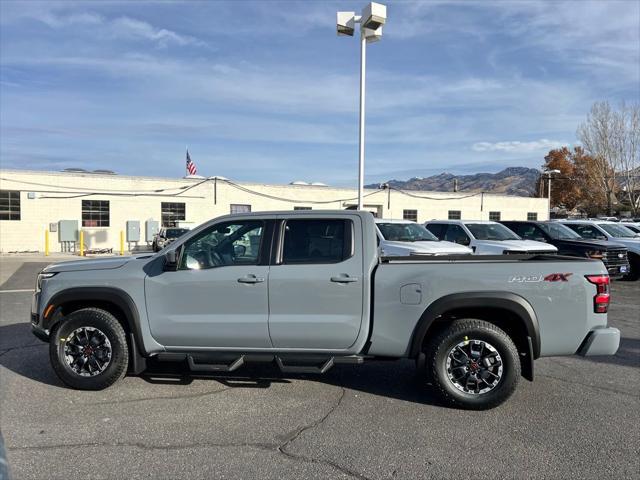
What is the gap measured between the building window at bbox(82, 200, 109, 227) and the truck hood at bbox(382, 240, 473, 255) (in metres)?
18.5

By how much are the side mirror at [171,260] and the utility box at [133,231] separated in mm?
22008

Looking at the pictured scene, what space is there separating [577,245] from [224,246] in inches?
470

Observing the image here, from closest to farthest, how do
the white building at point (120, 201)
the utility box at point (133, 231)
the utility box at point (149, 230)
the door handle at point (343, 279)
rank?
the door handle at point (343, 279) < the white building at point (120, 201) < the utility box at point (133, 231) < the utility box at point (149, 230)

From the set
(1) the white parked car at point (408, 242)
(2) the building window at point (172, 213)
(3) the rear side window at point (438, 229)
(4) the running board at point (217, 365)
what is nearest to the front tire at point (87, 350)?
(4) the running board at point (217, 365)

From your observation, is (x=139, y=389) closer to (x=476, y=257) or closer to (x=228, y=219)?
(x=228, y=219)

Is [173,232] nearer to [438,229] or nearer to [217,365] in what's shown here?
→ [438,229]

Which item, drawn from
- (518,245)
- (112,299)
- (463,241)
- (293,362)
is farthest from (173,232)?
(293,362)

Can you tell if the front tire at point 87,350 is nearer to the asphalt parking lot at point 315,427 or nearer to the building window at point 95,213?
the asphalt parking lot at point 315,427

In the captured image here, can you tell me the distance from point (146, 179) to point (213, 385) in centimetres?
2325

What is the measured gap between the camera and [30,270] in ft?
57.3

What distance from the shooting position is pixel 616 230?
16625mm

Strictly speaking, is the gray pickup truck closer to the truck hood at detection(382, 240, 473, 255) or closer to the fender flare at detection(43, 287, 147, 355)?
→ the fender flare at detection(43, 287, 147, 355)

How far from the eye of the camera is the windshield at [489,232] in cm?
1389

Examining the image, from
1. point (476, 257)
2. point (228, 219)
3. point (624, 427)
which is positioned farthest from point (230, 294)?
point (624, 427)
